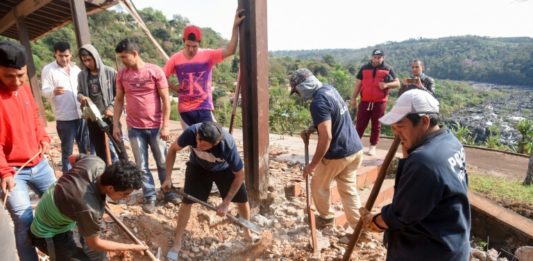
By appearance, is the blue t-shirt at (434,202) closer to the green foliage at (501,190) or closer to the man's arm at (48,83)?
the man's arm at (48,83)

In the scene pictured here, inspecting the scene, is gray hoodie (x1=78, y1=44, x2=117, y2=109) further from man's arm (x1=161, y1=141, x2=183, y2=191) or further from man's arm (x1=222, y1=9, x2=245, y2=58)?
man's arm (x1=222, y1=9, x2=245, y2=58)

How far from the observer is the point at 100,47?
34.0 metres

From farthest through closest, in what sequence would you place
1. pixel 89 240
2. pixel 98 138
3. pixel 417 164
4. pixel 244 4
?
pixel 98 138, pixel 244 4, pixel 89 240, pixel 417 164

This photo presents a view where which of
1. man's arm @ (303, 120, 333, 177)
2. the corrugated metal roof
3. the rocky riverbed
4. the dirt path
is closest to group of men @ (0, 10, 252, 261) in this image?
man's arm @ (303, 120, 333, 177)

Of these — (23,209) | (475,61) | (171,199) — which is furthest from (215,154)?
(475,61)

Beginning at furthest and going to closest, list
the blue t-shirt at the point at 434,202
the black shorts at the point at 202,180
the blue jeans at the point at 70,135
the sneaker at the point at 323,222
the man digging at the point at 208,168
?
1. the blue jeans at the point at 70,135
2. the sneaker at the point at 323,222
3. the black shorts at the point at 202,180
4. the man digging at the point at 208,168
5. the blue t-shirt at the point at 434,202

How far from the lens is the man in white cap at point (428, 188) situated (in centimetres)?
152

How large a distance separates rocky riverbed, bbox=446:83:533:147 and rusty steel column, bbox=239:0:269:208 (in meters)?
29.6

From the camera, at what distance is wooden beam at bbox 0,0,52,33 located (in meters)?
5.55

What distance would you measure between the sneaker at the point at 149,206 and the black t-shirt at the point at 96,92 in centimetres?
109

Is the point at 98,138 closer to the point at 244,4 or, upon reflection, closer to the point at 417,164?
the point at 244,4

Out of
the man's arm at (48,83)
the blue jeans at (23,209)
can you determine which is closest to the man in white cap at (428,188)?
the blue jeans at (23,209)

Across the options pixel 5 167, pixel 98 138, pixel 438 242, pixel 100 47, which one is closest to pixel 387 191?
pixel 438 242

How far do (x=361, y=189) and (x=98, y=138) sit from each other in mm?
3290
